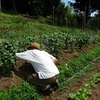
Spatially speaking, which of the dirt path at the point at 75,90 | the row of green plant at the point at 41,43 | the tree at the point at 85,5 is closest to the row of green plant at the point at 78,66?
the dirt path at the point at 75,90

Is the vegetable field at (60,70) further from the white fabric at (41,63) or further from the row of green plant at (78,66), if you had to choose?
the white fabric at (41,63)

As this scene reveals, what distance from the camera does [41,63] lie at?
6.86 m

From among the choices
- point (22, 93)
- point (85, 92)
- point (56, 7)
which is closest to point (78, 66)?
point (85, 92)

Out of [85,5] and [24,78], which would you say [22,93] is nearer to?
[24,78]

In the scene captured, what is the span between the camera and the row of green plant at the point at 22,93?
6105 mm

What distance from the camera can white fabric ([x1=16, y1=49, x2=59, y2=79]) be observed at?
6810 mm

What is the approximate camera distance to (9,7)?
31188mm

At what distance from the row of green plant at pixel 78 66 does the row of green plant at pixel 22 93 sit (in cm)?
105

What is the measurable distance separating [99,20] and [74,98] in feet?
76.6

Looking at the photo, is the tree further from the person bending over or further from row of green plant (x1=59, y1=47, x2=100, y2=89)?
the person bending over

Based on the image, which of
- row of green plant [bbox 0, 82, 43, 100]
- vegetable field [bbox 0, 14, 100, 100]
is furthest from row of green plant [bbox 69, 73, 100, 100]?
row of green plant [bbox 0, 82, 43, 100]

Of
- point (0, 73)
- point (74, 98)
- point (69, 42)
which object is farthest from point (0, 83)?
point (69, 42)

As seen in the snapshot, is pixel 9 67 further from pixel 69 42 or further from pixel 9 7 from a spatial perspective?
pixel 9 7

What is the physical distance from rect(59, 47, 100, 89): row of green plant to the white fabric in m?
0.81
